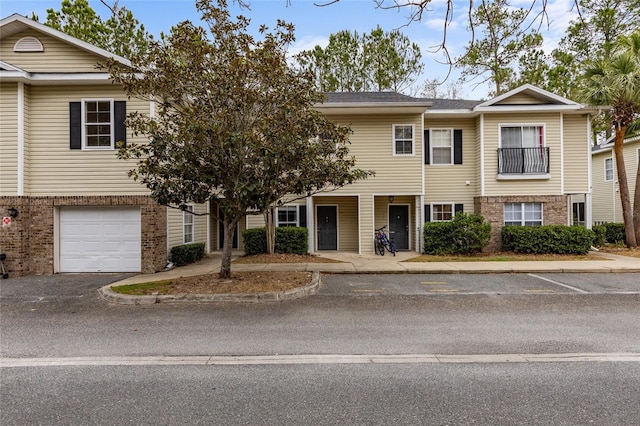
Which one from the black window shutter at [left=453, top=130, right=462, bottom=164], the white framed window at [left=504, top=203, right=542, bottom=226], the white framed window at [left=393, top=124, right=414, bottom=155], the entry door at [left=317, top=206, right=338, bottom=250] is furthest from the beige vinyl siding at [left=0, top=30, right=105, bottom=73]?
the white framed window at [left=504, top=203, right=542, bottom=226]

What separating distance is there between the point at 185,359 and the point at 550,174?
1526 cm

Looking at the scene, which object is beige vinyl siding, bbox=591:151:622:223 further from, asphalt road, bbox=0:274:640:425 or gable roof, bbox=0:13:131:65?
gable roof, bbox=0:13:131:65

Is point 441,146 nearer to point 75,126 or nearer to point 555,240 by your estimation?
point 555,240

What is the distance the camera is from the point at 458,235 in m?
13.6

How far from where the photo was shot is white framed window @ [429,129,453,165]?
15.6m

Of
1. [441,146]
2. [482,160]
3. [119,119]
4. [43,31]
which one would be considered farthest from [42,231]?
[482,160]

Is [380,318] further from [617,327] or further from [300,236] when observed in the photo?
[300,236]

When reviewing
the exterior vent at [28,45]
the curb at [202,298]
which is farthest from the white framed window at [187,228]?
the exterior vent at [28,45]

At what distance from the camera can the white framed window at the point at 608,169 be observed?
805 inches

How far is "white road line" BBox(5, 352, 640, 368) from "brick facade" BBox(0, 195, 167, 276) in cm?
653

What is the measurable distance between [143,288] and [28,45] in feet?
28.7

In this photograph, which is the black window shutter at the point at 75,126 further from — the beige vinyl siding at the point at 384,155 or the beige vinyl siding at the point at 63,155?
the beige vinyl siding at the point at 384,155

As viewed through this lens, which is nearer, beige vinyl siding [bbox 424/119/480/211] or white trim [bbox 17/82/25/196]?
white trim [bbox 17/82/25/196]

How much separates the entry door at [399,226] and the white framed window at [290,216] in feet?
12.5
